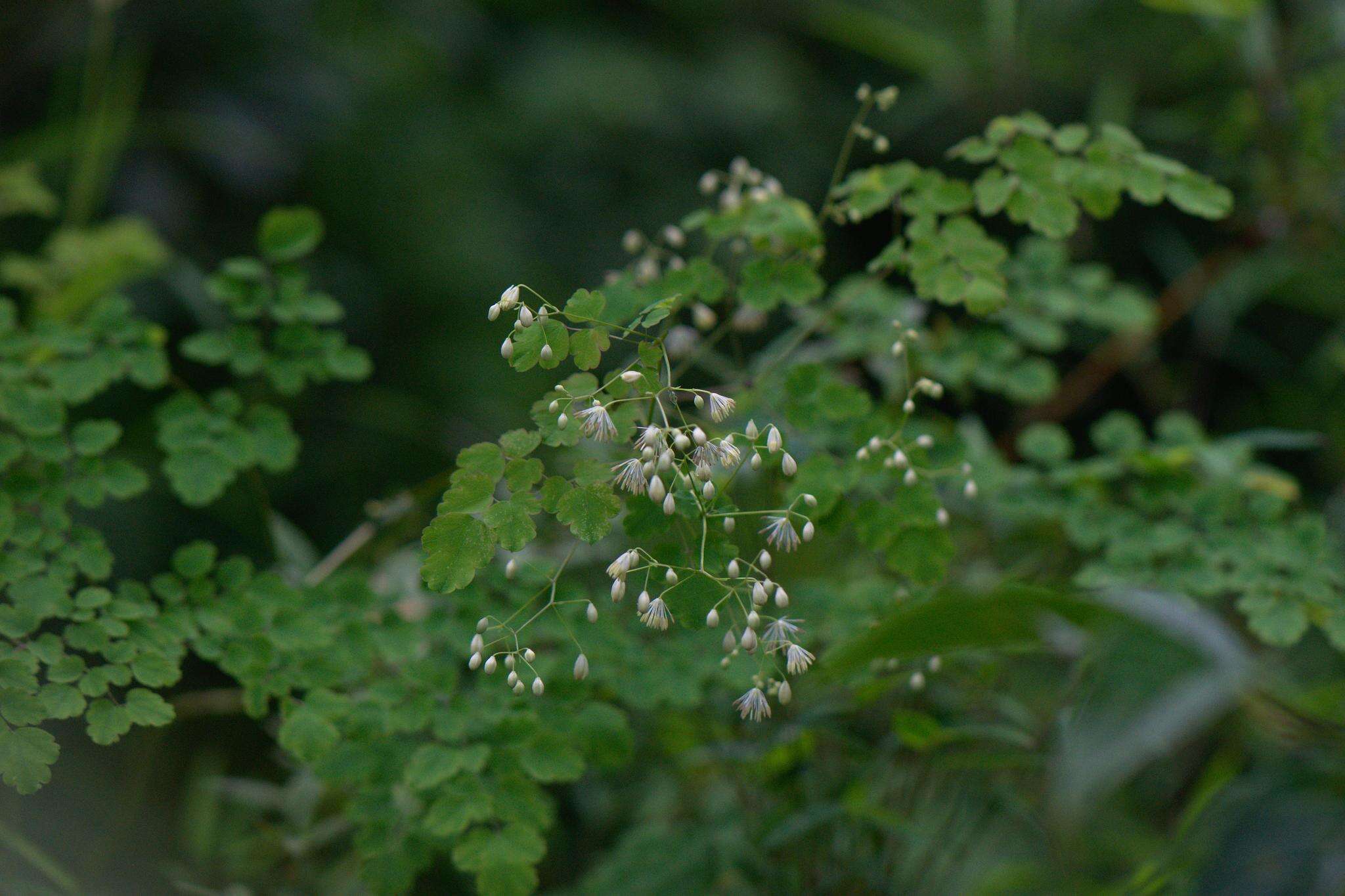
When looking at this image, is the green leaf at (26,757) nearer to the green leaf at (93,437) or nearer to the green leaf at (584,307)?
the green leaf at (93,437)

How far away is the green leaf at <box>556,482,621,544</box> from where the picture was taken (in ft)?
2.02

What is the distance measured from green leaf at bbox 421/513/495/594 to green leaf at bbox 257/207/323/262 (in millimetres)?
425

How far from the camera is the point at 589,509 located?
24.5 inches

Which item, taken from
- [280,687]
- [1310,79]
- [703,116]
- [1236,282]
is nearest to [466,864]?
[280,687]

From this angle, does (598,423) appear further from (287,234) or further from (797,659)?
(287,234)

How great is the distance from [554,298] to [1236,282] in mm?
1232

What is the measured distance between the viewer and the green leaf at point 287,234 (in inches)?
36.4

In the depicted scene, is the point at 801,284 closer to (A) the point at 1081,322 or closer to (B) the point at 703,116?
(A) the point at 1081,322

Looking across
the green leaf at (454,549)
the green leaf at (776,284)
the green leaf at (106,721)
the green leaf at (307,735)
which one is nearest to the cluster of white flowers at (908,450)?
the green leaf at (776,284)

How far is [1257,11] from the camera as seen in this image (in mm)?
1508

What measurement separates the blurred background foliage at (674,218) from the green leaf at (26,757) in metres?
0.20

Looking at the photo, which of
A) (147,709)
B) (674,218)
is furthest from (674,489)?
(674,218)

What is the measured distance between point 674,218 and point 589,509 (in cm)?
162

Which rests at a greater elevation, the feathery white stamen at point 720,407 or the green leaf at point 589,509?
the feathery white stamen at point 720,407
